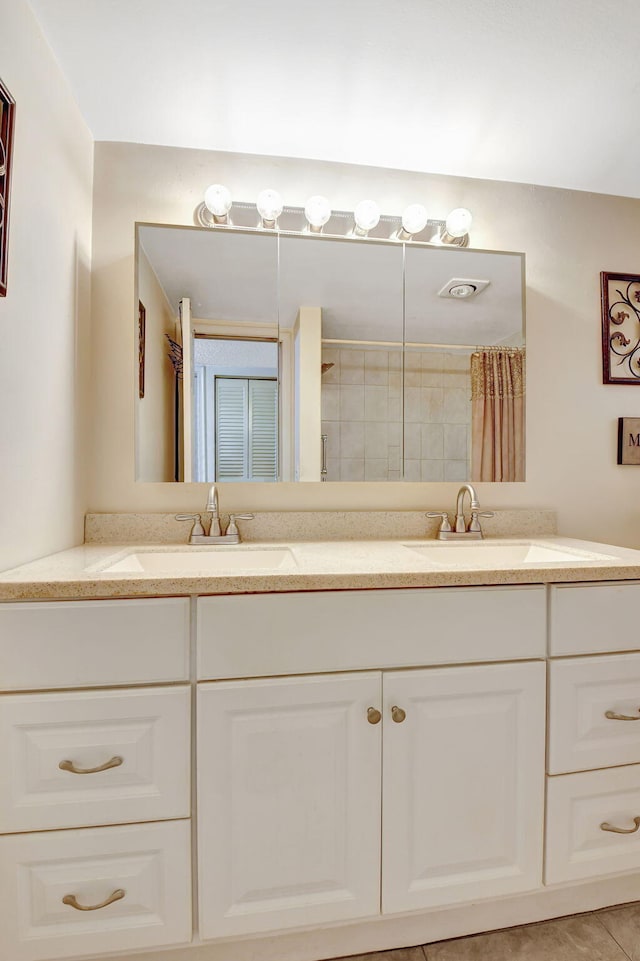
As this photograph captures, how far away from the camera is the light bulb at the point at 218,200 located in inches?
58.2

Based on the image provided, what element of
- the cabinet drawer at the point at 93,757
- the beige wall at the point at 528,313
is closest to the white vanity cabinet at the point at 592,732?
the beige wall at the point at 528,313

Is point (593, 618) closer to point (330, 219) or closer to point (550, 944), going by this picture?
point (550, 944)

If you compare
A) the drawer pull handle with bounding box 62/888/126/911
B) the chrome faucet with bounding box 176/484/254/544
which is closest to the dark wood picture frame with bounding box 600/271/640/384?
the chrome faucet with bounding box 176/484/254/544

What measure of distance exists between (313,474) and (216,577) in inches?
27.2

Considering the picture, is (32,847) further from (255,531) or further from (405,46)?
(405,46)

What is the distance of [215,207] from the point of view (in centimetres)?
148


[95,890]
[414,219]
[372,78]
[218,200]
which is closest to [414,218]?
[414,219]

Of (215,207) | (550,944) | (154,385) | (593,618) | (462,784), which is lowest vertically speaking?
(550,944)

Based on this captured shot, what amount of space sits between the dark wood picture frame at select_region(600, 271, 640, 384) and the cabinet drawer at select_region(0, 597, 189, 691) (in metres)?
1.73

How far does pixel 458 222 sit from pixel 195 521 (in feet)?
4.45

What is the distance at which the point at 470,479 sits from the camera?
1.67 m

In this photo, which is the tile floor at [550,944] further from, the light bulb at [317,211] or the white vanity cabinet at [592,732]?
the light bulb at [317,211]

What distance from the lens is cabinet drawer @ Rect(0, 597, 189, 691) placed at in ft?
2.99

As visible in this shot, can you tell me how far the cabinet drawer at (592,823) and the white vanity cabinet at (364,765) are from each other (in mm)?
51
